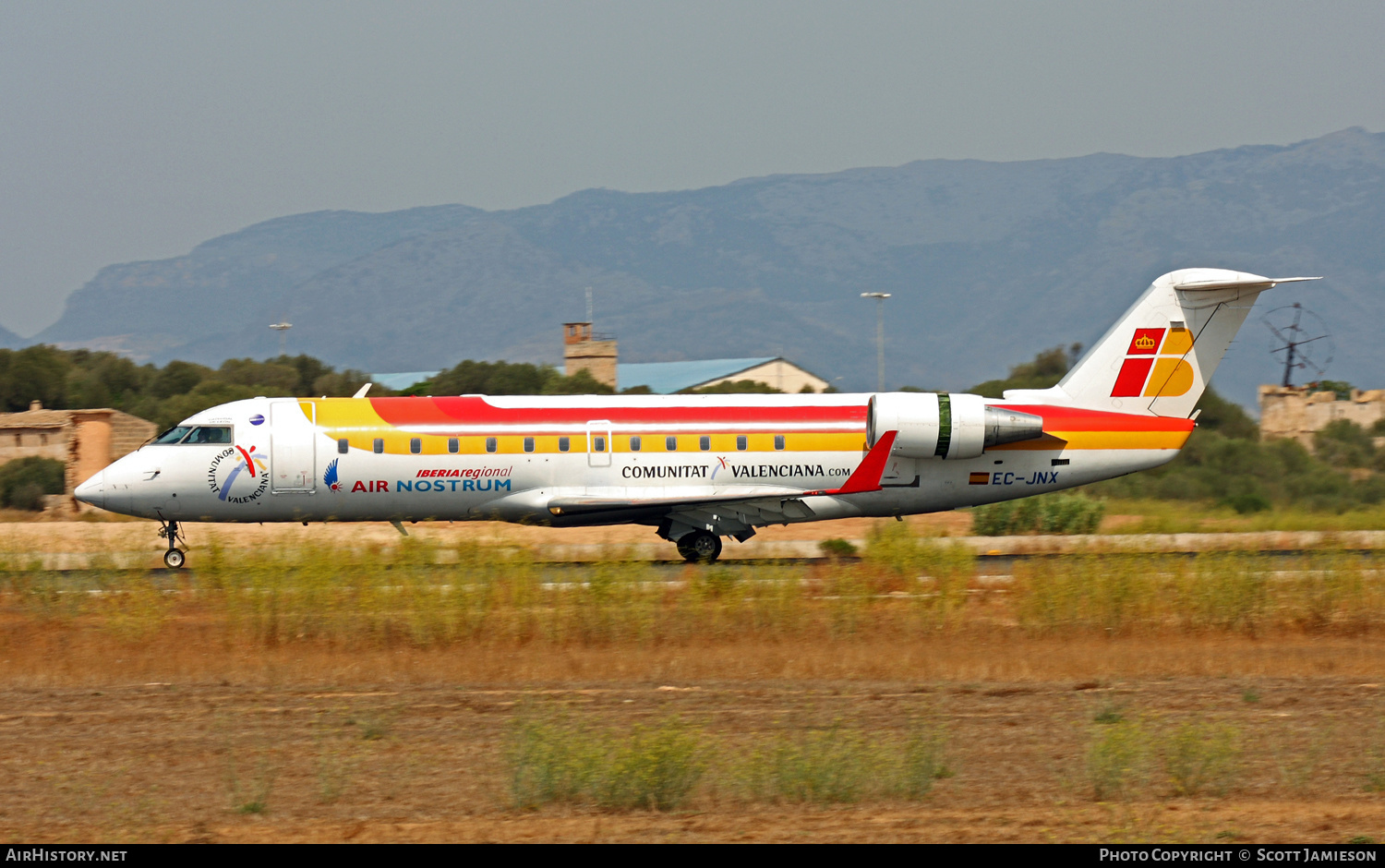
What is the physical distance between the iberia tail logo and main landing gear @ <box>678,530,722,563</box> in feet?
24.7

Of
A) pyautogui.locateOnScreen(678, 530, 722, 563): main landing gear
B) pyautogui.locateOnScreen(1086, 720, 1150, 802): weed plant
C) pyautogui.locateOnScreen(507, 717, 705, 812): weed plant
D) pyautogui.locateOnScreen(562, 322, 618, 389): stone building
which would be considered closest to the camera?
pyautogui.locateOnScreen(507, 717, 705, 812): weed plant

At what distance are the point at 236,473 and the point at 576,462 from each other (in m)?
5.61

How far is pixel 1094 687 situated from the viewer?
12812mm

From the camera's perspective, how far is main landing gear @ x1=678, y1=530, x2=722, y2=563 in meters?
22.2

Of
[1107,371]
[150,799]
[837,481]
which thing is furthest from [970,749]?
[1107,371]

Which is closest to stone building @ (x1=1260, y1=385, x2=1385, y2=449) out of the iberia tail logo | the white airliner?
the iberia tail logo

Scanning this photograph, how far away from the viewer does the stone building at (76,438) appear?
3472cm

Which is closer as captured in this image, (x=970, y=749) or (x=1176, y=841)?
(x=1176, y=841)

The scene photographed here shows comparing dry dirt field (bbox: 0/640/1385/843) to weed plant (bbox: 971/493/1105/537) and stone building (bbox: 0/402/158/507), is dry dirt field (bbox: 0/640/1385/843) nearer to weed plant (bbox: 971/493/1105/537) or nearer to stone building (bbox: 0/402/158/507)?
weed plant (bbox: 971/493/1105/537)

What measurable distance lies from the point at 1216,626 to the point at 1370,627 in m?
1.89

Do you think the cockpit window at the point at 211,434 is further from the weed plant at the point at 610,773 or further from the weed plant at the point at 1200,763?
the weed plant at the point at 1200,763

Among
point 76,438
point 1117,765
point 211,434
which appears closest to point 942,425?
point 211,434
